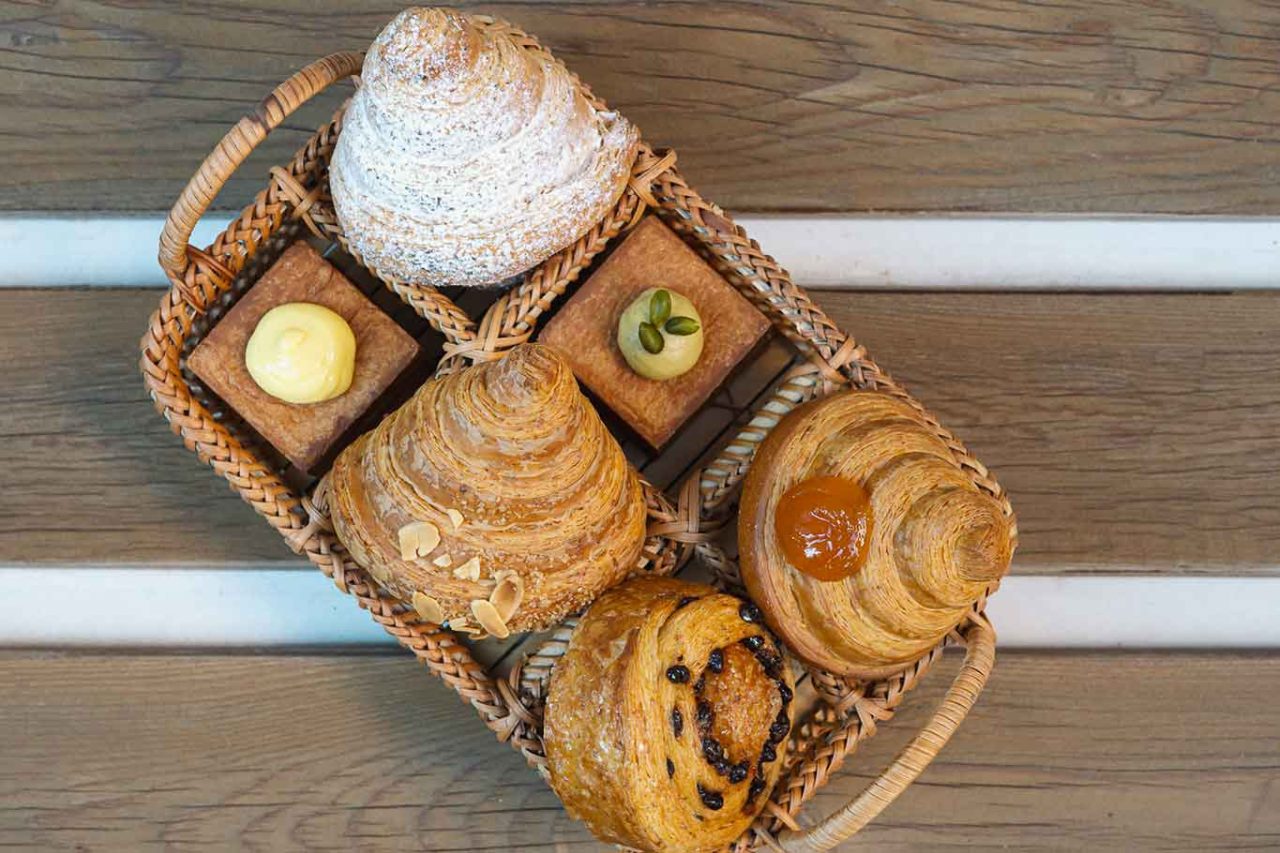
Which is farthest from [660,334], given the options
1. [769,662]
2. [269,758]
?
[269,758]

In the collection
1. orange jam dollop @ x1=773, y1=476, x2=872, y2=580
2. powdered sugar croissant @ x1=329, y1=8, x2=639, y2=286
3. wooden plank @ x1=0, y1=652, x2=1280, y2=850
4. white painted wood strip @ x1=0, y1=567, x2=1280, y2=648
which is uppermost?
powdered sugar croissant @ x1=329, y1=8, x2=639, y2=286

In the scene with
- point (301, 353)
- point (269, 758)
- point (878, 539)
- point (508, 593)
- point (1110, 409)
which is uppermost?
point (1110, 409)

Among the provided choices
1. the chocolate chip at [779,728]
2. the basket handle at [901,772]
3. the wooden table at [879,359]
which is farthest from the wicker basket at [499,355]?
the wooden table at [879,359]

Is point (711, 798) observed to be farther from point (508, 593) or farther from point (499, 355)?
point (499, 355)

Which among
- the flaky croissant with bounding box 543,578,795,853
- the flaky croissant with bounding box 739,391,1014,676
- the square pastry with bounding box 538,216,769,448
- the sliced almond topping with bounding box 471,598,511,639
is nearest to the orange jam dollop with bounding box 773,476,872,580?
the flaky croissant with bounding box 739,391,1014,676

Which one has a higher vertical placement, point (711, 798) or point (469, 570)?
point (469, 570)

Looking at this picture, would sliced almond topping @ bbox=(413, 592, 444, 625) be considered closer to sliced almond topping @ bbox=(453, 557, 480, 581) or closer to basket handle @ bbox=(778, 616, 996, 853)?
sliced almond topping @ bbox=(453, 557, 480, 581)

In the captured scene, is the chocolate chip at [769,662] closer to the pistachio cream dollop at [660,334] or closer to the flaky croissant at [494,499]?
the flaky croissant at [494,499]
